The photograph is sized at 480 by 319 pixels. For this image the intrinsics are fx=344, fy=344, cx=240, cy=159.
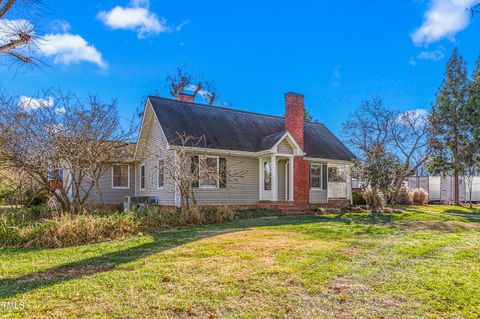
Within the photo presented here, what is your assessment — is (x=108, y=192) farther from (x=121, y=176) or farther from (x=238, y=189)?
(x=238, y=189)

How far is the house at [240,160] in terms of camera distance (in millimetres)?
15742

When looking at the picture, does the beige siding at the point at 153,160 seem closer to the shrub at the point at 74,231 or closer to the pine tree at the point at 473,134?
the shrub at the point at 74,231

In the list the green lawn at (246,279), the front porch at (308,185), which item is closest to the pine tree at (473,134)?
the front porch at (308,185)

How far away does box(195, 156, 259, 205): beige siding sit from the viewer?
15602mm

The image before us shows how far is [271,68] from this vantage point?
77.0ft

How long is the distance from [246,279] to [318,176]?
47.2ft

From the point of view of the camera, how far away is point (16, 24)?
7188 mm

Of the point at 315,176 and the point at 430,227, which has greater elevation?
the point at 315,176

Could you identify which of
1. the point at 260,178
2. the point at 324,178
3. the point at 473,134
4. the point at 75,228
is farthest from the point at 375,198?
the point at 75,228

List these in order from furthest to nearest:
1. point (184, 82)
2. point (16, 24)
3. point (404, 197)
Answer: point (184, 82) < point (404, 197) < point (16, 24)

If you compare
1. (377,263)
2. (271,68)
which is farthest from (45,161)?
(271,68)

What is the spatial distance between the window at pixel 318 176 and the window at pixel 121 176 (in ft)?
33.7

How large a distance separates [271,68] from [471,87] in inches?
551

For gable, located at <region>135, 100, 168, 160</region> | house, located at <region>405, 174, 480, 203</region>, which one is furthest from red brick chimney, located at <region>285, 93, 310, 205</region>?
house, located at <region>405, 174, 480, 203</region>
